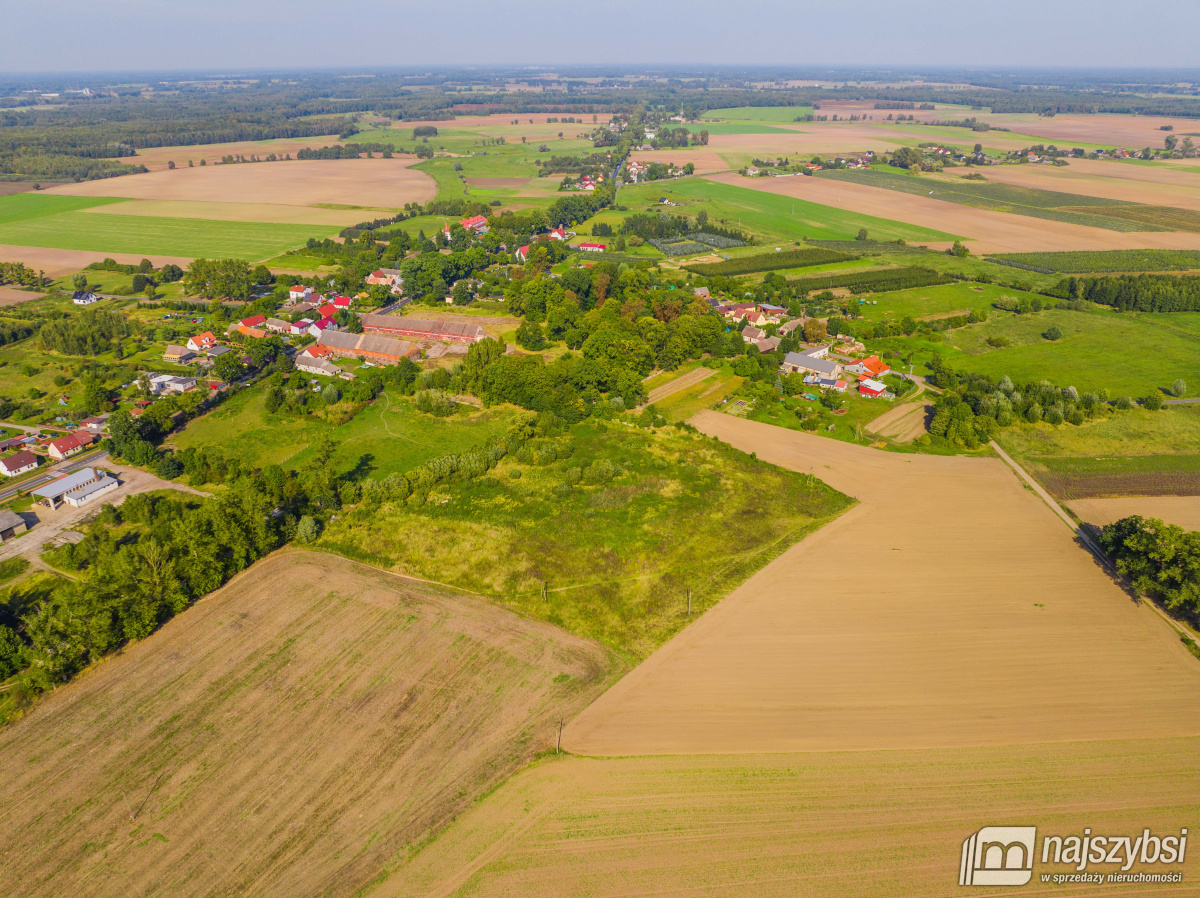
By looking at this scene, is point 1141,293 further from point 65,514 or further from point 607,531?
point 65,514

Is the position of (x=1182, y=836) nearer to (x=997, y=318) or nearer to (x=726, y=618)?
(x=726, y=618)

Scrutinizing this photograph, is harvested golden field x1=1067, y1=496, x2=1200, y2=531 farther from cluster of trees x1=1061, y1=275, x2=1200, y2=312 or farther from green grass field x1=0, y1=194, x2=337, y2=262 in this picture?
green grass field x1=0, y1=194, x2=337, y2=262

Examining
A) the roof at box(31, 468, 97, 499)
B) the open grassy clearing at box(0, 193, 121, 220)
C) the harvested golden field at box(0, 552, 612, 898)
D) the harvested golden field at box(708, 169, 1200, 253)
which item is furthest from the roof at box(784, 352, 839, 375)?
the open grassy clearing at box(0, 193, 121, 220)

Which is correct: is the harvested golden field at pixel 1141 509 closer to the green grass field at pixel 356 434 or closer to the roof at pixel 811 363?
the roof at pixel 811 363

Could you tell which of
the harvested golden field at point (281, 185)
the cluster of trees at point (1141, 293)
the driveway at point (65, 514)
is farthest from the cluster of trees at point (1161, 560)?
the harvested golden field at point (281, 185)

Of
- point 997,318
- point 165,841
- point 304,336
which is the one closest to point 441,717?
point 165,841
